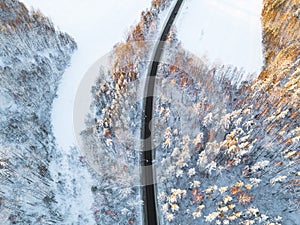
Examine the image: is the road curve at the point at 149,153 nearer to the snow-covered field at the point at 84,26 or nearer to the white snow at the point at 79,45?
the white snow at the point at 79,45

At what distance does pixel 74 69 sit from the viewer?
26250 millimetres

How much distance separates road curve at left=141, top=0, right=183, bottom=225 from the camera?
1630cm

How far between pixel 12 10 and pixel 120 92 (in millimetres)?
17904

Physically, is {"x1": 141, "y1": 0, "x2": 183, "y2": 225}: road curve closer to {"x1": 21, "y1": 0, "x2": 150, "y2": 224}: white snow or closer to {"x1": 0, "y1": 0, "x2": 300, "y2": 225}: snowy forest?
{"x1": 0, "y1": 0, "x2": 300, "y2": 225}: snowy forest

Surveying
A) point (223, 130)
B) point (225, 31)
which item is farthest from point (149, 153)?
point (225, 31)

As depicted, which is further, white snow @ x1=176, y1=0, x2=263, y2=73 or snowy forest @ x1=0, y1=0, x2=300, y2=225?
white snow @ x1=176, y1=0, x2=263, y2=73

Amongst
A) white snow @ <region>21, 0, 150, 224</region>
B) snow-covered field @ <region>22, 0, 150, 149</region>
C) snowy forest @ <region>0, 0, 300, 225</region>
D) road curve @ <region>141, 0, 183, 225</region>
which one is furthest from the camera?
Answer: snow-covered field @ <region>22, 0, 150, 149</region>

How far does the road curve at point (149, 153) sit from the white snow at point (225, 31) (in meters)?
4.57

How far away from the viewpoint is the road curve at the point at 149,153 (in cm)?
1630

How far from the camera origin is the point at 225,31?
89.2ft

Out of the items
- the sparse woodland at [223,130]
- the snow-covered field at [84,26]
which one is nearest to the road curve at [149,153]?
the sparse woodland at [223,130]

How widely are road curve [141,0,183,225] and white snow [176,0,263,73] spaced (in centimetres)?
457

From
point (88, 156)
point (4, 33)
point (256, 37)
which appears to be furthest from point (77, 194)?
point (256, 37)

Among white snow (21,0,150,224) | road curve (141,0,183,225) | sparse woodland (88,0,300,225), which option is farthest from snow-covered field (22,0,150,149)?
road curve (141,0,183,225)
